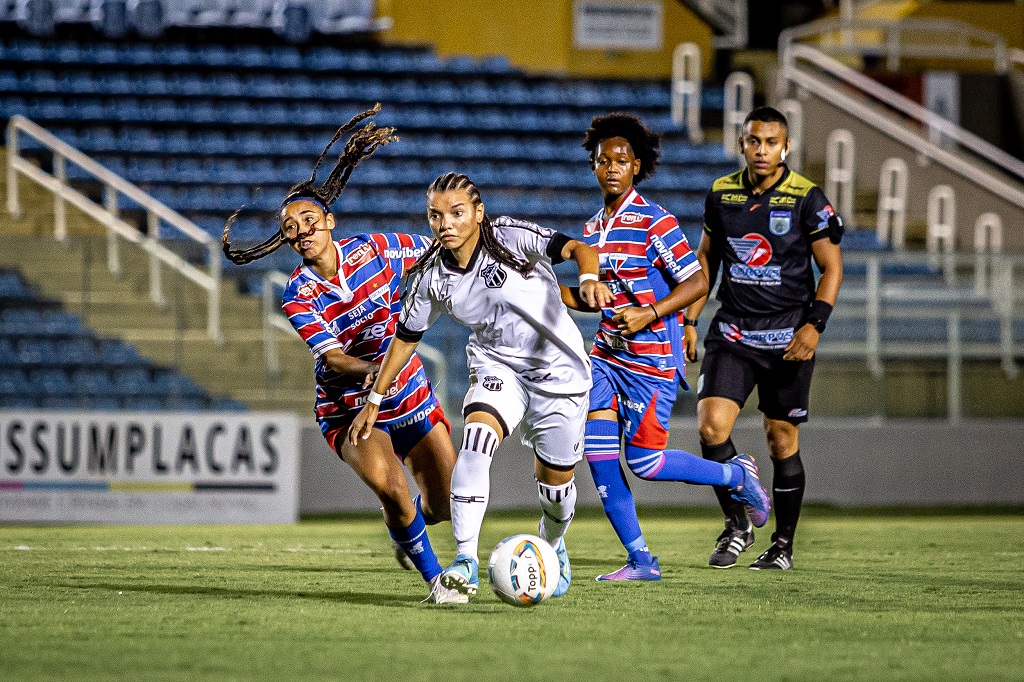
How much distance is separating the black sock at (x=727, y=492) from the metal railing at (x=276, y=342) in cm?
455

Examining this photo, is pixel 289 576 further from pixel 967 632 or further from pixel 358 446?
pixel 967 632

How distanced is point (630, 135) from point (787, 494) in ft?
6.12

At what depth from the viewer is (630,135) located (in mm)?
6441

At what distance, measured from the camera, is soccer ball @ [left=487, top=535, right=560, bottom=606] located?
210 inches

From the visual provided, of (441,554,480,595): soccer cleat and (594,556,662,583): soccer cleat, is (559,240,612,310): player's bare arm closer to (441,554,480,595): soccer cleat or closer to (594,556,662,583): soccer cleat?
(441,554,480,595): soccer cleat

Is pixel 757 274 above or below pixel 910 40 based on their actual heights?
below

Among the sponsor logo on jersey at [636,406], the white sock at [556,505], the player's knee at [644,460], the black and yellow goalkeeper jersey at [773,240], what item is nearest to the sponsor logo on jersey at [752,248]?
the black and yellow goalkeeper jersey at [773,240]

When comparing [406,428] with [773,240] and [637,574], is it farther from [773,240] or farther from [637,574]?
[773,240]

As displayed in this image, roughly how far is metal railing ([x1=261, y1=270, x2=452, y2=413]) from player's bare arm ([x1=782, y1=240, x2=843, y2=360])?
16.3 ft

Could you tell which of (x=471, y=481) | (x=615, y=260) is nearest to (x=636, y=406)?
(x=615, y=260)

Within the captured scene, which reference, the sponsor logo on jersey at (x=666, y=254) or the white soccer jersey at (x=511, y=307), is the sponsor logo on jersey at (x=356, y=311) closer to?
the white soccer jersey at (x=511, y=307)

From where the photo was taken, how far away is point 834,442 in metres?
11.9

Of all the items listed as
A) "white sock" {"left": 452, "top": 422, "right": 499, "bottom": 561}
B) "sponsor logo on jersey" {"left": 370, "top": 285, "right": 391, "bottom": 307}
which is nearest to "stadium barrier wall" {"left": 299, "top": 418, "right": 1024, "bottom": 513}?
"sponsor logo on jersey" {"left": 370, "top": 285, "right": 391, "bottom": 307}

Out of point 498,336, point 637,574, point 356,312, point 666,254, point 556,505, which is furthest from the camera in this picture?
point 637,574
